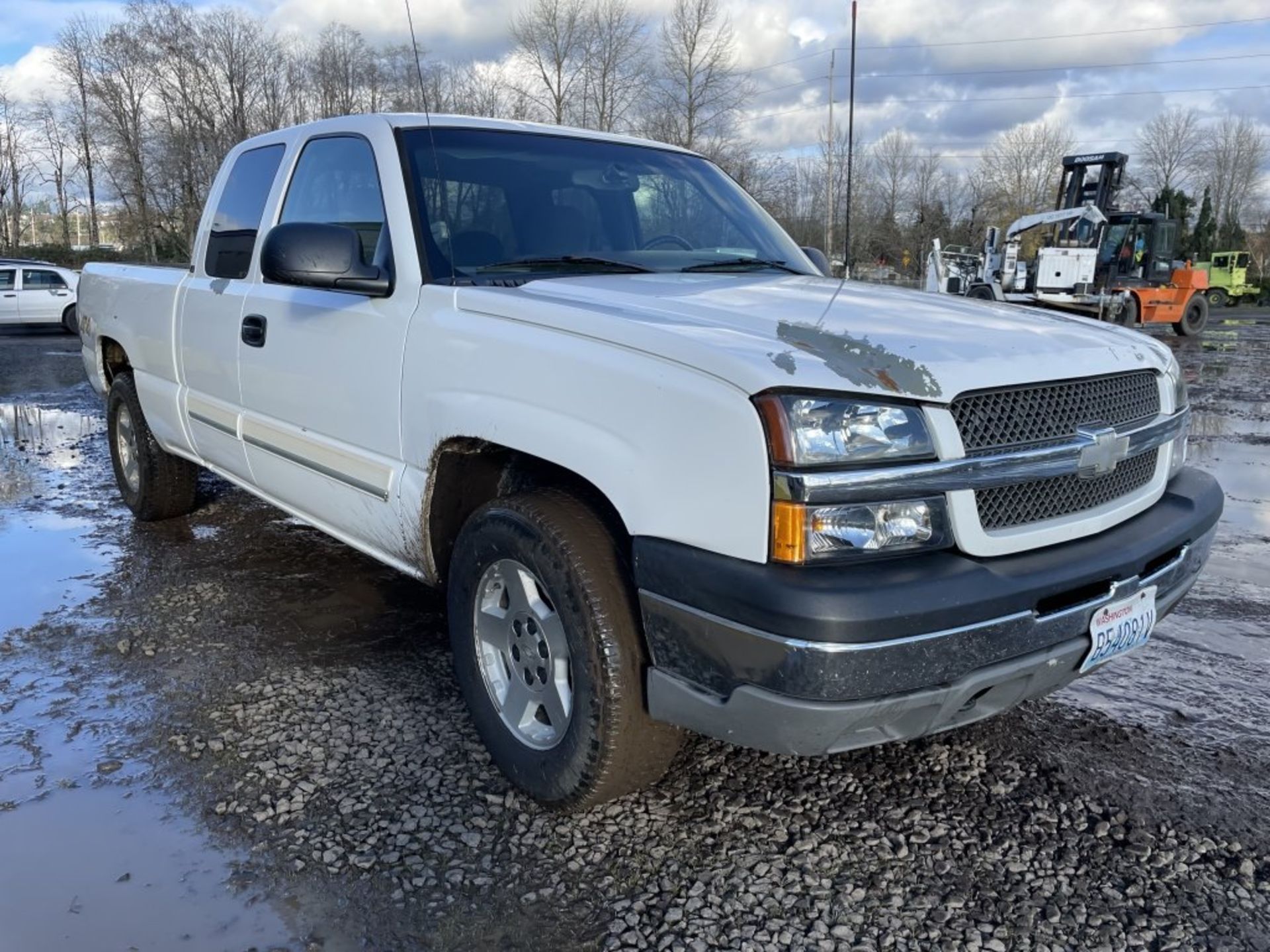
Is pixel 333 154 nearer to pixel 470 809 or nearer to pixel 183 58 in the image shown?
pixel 470 809

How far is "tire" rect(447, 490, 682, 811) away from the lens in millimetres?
2506

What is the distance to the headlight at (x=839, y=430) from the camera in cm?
218

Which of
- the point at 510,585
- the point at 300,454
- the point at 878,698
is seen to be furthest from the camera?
the point at 300,454

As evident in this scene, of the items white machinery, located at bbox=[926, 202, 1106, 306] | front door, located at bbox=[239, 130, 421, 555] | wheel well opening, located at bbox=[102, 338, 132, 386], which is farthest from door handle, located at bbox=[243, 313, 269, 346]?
white machinery, located at bbox=[926, 202, 1106, 306]

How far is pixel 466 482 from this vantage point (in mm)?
3209

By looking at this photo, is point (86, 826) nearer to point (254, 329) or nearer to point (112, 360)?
point (254, 329)

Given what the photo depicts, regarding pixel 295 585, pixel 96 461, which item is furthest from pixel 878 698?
pixel 96 461

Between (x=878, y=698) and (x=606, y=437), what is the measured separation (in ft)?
2.89

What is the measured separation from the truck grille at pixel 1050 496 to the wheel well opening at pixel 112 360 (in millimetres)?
5214

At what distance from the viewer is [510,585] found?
2.86m

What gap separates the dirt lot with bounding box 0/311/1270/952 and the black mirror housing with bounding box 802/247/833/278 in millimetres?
1975

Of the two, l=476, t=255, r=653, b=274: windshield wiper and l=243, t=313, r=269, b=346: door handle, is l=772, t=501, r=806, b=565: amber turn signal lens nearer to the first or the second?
l=476, t=255, r=653, b=274: windshield wiper

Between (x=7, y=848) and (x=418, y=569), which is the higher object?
(x=418, y=569)

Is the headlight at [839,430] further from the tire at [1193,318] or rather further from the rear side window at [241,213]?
the tire at [1193,318]
